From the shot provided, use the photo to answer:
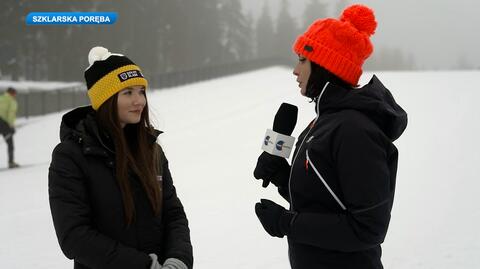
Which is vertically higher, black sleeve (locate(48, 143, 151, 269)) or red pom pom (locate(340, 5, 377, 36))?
red pom pom (locate(340, 5, 377, 36))

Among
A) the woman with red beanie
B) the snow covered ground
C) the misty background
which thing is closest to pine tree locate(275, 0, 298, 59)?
the misty background

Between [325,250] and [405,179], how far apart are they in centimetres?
663

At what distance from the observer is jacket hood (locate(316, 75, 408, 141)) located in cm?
218

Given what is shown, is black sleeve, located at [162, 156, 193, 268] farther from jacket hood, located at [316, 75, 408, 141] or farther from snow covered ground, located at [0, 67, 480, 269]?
jacket hood, located at [316, 75, 408, 141]

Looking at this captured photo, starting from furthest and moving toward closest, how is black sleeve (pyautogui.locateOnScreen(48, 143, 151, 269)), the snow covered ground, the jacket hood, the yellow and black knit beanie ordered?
the snow covered ground < the yellow and black knit beanie < black sleeve (pyautogui.locateOnScreen(48, 143, 151, 269)) < the jacket hood

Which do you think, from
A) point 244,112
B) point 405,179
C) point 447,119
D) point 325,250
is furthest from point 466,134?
point 325,250

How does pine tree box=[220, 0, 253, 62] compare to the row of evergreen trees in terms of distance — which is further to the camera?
pine tree box=[220, 0, 253, 62]

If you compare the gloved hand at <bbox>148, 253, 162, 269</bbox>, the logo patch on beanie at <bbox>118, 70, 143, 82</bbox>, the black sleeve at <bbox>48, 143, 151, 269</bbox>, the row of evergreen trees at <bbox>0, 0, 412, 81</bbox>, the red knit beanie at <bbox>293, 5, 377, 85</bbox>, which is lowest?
the gloved hand at <bbox>148, 253, 162, 269</bbox>

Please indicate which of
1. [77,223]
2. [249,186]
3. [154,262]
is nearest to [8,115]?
[249,186]

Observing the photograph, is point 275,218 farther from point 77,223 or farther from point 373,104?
point 77,223

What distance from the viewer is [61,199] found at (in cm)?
235

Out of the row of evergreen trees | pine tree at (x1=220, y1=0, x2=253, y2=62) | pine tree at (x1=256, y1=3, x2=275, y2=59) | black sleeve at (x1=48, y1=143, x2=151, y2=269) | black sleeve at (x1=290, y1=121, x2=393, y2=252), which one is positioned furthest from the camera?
pine tree at (x1=256, y1=3, x2=275, y2=59)

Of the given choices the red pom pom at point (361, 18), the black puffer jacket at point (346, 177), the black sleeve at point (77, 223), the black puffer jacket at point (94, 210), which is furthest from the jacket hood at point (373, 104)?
the black sleeve at point (77, 223)

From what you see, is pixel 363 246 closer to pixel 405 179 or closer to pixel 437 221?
pixel 437 221
